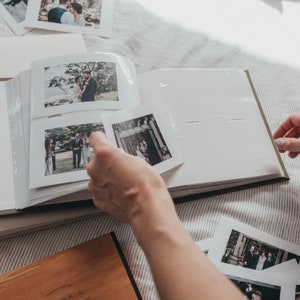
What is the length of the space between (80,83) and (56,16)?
327 millimetres

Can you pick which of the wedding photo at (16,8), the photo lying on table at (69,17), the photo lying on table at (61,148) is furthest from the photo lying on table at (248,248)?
the wedding photo at (16,8)

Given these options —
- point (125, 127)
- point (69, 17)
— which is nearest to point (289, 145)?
point (125, 127)

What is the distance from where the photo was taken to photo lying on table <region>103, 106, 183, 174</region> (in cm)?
76

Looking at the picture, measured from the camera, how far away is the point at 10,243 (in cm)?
70

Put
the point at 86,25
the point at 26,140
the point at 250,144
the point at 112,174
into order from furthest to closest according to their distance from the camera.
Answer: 1. the point at 86,25
2. the point at 250,144
3. the point at 26,140
4. the point at 112,174

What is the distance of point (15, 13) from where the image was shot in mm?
1037

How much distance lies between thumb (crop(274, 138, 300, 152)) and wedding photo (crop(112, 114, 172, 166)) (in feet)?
0.85

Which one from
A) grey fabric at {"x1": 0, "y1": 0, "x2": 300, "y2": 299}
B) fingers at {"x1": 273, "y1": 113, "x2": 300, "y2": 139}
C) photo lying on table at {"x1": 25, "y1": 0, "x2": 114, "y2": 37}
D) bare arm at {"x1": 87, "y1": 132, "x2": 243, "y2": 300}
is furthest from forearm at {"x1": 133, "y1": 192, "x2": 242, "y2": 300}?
photo lying on table at {"x1": 25, "y1": 0, "x2": 114, "y2": 37}

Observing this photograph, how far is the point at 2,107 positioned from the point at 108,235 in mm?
338

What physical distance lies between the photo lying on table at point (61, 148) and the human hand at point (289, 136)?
391mm

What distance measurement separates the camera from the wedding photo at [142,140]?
30.0 inches

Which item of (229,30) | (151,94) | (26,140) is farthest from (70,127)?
(229,30)

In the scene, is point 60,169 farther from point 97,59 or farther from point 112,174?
point 97,59

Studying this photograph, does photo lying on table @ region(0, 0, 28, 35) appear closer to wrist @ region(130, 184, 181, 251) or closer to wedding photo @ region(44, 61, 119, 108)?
wedding photo @ region(44, 61, 119, 108)
